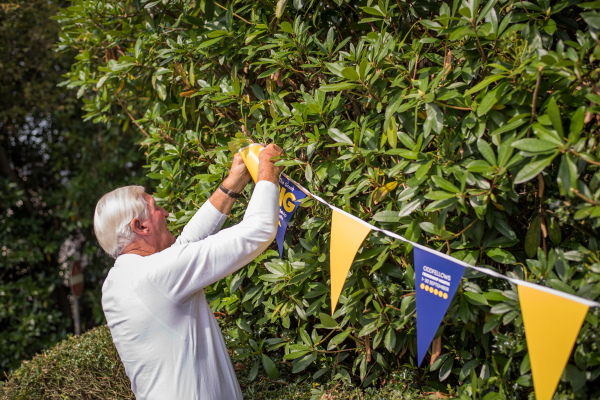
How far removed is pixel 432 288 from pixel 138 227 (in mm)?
1329

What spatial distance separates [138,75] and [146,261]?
1988mm

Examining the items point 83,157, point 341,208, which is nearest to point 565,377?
point 341,208

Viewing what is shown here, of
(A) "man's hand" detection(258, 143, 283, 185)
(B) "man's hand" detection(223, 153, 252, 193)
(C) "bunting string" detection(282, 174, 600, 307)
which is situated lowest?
(C) "bunting string" detection(282, 174, 600, 307)

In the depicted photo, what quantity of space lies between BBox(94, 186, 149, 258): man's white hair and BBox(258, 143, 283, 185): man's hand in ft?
1.85

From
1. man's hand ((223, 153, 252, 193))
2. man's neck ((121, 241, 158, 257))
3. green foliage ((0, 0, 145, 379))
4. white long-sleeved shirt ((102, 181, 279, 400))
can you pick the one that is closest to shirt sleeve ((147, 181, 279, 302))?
white long-sleeved shirt ((102, 181, 279, 400))

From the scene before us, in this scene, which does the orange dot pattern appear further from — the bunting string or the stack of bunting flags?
the bunting string

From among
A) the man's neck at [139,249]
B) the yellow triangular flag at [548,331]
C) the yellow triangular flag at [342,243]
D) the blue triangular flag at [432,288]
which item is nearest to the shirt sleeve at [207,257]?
the man's neck at [139,249]

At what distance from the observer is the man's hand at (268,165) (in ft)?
8.40

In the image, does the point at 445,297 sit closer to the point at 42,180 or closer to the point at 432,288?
the point at 432,288

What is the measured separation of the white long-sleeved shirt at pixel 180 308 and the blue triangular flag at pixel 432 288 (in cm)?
64

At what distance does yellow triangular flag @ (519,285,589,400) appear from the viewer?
5.83 ft

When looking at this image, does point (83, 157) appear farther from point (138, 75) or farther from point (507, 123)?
point (507, 123)

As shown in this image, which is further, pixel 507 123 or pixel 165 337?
pixel 165 337

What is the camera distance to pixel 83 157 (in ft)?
23.7
